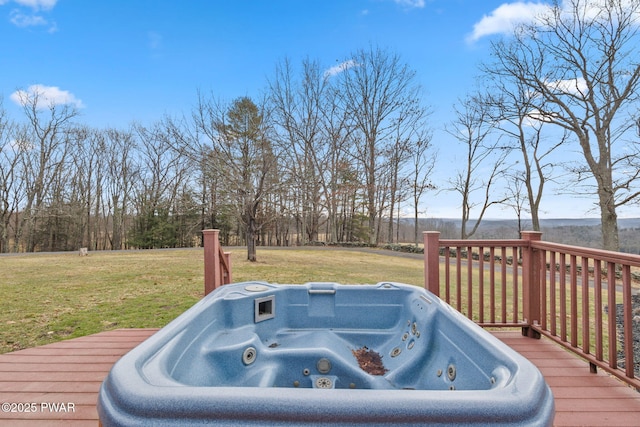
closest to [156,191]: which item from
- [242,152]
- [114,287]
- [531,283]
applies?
[242,152]

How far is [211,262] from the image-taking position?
284 cm

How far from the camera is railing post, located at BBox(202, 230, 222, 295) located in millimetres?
2828

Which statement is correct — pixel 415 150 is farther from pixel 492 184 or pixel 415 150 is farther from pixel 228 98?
pixel 228 98

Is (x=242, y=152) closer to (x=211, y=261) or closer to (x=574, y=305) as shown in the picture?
(x=211, y=261)

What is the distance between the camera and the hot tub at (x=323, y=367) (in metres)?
0.78

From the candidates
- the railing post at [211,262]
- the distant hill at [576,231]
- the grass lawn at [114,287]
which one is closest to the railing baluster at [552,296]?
the railing post at [211,262]

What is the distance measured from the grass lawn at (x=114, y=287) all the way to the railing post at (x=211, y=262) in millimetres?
1211

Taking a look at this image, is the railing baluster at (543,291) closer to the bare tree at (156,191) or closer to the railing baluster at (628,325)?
the railing baluster at (628,325)

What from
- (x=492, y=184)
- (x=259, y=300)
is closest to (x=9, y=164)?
(x=259, y=300)

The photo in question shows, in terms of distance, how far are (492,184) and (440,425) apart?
13571 mm

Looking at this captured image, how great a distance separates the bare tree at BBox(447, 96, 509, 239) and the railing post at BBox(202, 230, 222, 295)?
1207cm

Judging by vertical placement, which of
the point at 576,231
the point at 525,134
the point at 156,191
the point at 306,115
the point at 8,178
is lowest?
the point at 576,231

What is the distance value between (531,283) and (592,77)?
897 centimetres

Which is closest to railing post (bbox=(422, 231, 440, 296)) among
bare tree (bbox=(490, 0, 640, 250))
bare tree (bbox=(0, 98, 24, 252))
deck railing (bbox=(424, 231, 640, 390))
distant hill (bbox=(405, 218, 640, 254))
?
deck railing (bbox=(424, 231, 640, 390))
